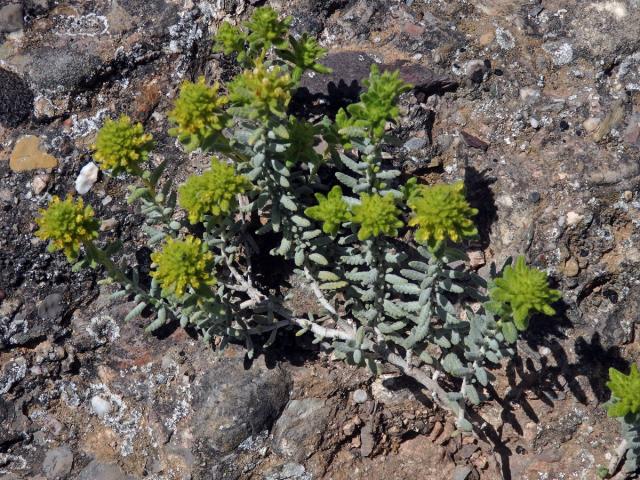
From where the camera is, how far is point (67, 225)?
4.32 meters

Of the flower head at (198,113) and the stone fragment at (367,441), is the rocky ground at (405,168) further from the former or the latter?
the flower head at (198,113)

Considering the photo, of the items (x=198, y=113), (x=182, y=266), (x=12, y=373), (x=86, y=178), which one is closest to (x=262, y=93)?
(x=198, y=113)

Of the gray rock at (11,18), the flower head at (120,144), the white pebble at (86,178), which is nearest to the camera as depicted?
the flower head at (120,144)

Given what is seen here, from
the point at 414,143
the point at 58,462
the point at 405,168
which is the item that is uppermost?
the point at 414,143

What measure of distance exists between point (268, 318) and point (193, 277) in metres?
0.86

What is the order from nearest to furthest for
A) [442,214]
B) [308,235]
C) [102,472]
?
[442,214]
[308,235]
[102,472]

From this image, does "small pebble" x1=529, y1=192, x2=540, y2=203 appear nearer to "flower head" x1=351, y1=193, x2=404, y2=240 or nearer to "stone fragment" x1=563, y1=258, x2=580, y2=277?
"stone fragment" x1=563, y1=258, x2=580, y2=277

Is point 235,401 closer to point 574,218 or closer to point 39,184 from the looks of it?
point 39,184

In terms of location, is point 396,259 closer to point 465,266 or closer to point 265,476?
point 465,266

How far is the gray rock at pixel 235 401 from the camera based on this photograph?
491 cm

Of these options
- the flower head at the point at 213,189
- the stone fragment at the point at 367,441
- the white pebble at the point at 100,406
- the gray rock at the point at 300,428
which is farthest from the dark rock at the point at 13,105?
the stone fragment at the point at 367,441

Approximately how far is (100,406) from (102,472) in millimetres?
456

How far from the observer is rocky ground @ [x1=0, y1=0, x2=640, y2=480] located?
16.3ft

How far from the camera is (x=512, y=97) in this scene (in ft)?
17.5
